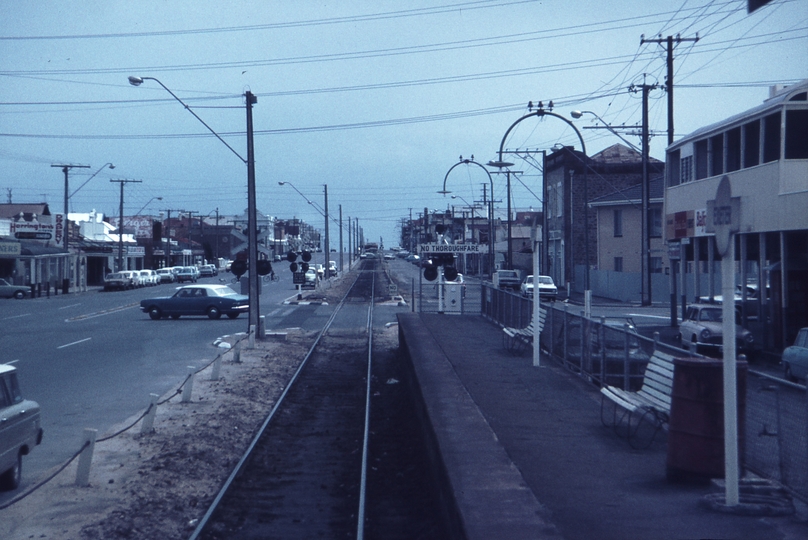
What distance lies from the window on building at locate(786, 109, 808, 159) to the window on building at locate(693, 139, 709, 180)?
5825 millimetres

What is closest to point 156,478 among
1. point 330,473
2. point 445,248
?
point 330,473

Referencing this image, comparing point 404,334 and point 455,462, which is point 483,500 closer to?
point 455,462

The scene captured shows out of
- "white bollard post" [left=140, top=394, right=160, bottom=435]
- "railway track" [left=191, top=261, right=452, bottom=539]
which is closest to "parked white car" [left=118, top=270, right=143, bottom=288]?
"railway track" [left=191, top=261, right=452, bottom=539]

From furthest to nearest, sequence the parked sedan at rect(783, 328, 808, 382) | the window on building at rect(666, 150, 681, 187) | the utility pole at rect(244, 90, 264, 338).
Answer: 1. the window on building at rect(666, 150, 681, 187)
2. the utility pole at rect(244, 90, 264, 338)
3. the parked sedan at rect(783, 328, 808, 382)

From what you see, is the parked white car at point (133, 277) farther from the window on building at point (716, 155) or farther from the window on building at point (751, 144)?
the window on building at point (751, 144)

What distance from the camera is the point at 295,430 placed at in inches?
555

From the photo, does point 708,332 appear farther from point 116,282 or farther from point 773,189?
point 116,282

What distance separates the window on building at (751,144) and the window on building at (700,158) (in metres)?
3.56

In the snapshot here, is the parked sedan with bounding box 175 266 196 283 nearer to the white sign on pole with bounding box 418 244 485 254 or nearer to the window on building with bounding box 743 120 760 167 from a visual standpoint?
the white sign on pole with bounding box 418 244 485 254

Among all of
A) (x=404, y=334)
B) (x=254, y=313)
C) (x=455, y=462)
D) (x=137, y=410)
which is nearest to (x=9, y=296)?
(x=254, y=313)

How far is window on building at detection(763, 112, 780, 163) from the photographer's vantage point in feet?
75.2

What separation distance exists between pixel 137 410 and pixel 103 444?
3.24 metres

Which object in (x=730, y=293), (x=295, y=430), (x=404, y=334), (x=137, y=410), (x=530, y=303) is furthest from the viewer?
(x=404, y=334)

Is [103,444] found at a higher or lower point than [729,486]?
lower
